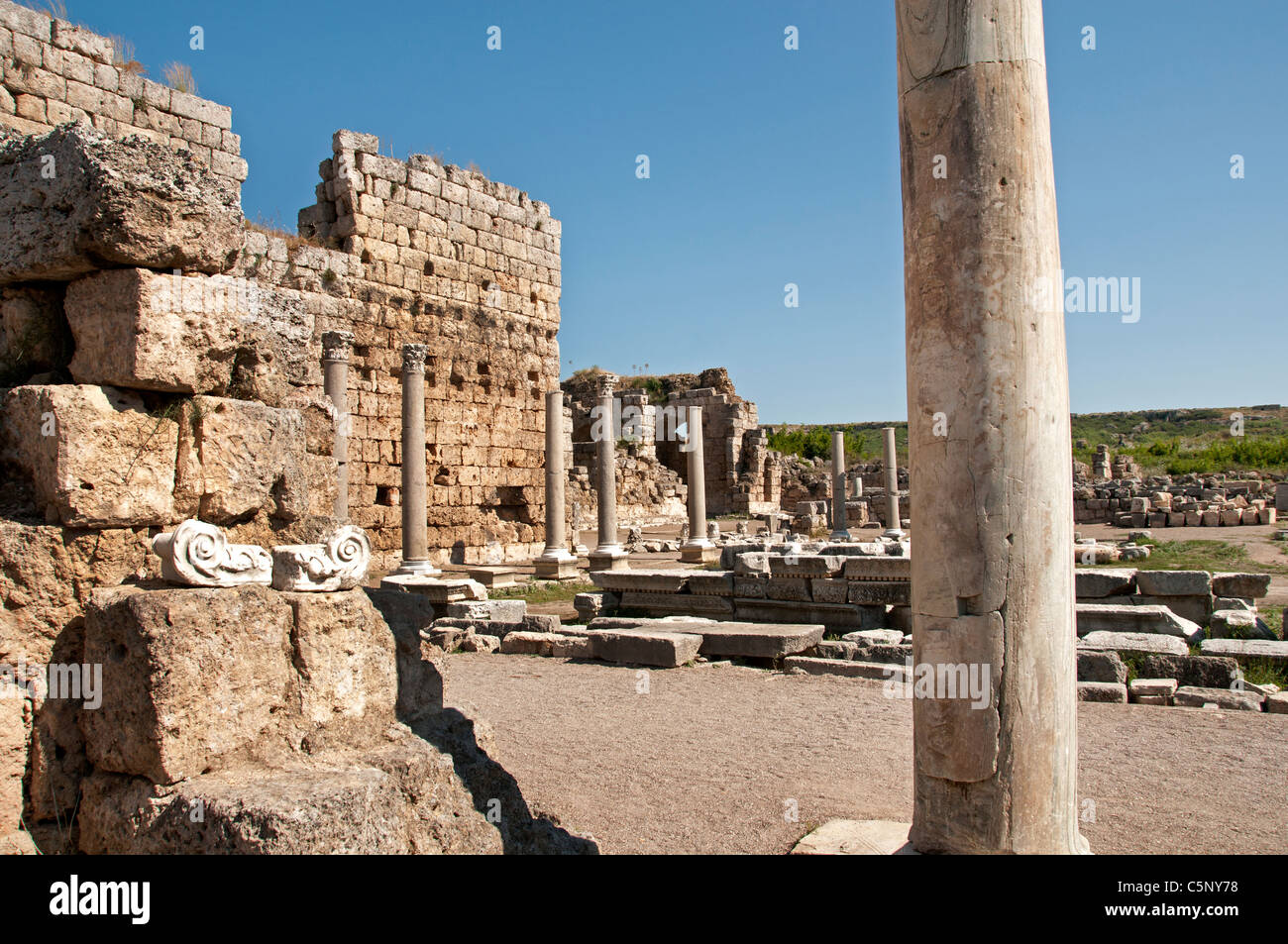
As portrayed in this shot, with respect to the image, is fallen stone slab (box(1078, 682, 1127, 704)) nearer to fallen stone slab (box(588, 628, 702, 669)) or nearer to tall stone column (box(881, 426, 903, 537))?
fallen stone slab (box(588, 628, 702, 669))

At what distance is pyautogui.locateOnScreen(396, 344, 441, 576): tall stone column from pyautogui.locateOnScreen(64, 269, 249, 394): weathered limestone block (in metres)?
9.54

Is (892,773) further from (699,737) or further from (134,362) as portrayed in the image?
(134,362)

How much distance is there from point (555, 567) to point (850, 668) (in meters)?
7.65

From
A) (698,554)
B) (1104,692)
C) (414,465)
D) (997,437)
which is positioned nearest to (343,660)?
(997,437)

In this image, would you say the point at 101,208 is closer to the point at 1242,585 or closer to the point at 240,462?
the point at 240,462

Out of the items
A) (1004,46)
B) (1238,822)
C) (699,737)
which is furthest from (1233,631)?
(1004,46)

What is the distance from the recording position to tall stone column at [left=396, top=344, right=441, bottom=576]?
1321 centimetres

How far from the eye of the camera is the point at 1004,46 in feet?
10.3

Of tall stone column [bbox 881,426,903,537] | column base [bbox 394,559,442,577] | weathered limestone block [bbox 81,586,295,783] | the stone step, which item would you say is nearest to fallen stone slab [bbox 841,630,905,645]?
the stone step

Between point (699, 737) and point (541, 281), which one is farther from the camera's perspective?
point (541, 281)

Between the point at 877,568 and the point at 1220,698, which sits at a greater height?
the point at 877,568

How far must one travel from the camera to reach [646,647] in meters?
8.53

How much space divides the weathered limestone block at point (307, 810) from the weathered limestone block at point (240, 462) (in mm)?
1144
